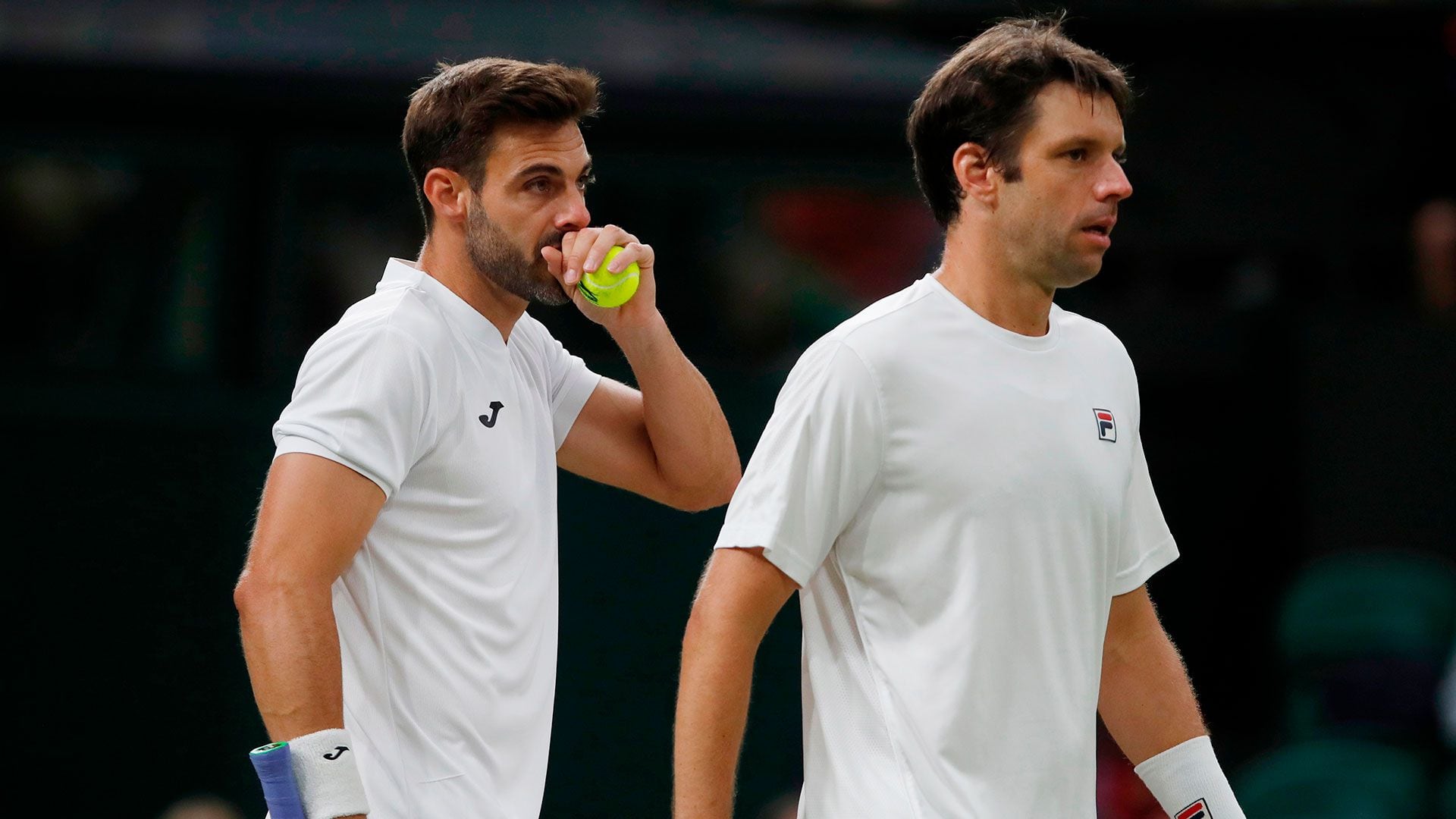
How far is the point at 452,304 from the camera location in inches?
125

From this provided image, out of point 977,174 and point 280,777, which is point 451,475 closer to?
point 280,777

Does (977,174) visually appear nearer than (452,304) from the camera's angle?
Yes

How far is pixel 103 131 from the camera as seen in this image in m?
7.18

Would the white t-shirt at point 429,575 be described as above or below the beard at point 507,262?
below

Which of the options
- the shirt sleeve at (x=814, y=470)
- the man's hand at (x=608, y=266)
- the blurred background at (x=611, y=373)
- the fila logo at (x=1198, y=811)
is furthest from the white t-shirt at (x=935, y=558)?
the blurred background at (x=611, y=373)

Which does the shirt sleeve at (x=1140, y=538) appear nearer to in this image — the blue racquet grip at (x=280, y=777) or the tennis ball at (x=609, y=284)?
the tennis ball at (x=609, y=284)

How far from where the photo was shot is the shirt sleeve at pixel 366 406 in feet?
9.41

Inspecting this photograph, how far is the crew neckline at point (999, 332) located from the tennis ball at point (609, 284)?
1.78 feet

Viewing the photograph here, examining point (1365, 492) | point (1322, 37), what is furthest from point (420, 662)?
point (1322, 37)

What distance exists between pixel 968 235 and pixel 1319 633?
16.2ft

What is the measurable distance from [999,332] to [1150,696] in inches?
29.6

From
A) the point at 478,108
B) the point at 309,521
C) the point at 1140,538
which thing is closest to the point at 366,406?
the point at 309,521

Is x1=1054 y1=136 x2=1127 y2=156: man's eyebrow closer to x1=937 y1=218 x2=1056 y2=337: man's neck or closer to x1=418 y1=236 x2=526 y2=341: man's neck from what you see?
x1=937 y1=218 x2=1056 y2=337: man's neck

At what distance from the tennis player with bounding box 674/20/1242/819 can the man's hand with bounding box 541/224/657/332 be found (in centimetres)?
47
